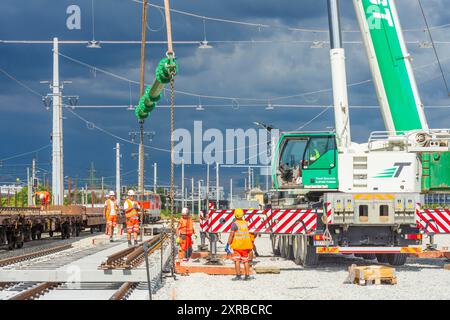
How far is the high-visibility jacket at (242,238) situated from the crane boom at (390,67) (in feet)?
14.2

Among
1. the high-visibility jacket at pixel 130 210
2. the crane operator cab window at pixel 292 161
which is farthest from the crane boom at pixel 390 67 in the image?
the high-visibility jacket at pixel 130 210

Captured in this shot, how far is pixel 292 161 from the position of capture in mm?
20219

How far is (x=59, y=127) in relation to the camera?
4062 cm

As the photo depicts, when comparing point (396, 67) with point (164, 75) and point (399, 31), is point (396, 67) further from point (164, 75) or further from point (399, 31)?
point (164, 75)

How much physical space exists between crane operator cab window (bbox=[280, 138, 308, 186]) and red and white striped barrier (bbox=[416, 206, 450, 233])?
332 cm

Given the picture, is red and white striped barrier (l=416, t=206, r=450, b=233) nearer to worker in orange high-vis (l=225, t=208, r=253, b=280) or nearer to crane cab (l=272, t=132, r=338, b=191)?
crane cab (l=272, t=132, r=338, b=191)

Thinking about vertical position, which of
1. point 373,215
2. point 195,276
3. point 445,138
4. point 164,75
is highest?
point 164,75

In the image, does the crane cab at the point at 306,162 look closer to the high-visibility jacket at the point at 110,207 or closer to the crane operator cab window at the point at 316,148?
the crane operator cab window at the point at 316,148

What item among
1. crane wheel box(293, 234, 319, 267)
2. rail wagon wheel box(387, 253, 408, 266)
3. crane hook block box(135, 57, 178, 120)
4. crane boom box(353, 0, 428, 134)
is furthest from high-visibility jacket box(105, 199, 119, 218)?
crane boom box(353, 0, 428, 134)

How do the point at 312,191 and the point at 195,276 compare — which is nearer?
the point at 195,276

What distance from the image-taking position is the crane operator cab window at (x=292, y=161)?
1995 centimetres
